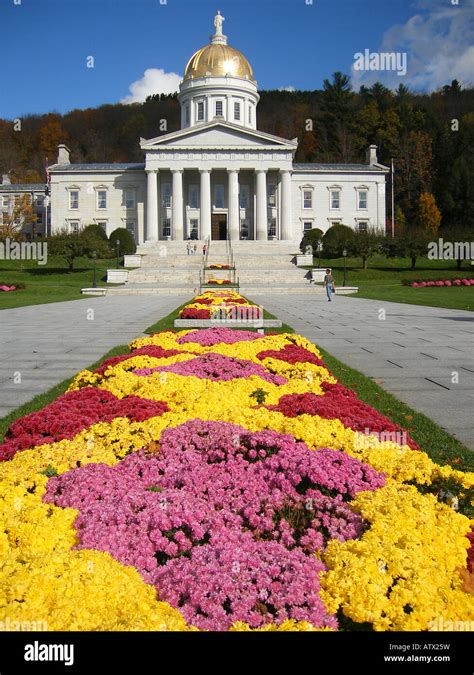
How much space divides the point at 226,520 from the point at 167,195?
237 feet

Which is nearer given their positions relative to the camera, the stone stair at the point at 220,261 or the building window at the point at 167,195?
the stone stair at the point at 220,261

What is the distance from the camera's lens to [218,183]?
72625 mm

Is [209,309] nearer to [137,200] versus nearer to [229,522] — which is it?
[229,522]

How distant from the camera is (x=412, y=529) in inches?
134

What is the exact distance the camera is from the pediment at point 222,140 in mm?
66875

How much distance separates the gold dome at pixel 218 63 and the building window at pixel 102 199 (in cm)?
1994

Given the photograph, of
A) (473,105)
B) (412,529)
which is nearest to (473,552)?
(412,529)

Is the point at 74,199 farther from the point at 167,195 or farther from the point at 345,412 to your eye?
the point at 345,412

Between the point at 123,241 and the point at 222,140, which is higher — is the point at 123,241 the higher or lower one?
the lower one

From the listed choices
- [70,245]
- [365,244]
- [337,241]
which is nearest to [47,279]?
[70,245]

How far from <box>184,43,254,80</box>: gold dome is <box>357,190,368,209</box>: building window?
22159mm

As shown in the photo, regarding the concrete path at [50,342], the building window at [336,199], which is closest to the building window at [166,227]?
the building window at [336,199]

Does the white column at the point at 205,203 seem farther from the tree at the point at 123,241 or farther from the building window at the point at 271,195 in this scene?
the tree at the point at 123,241
